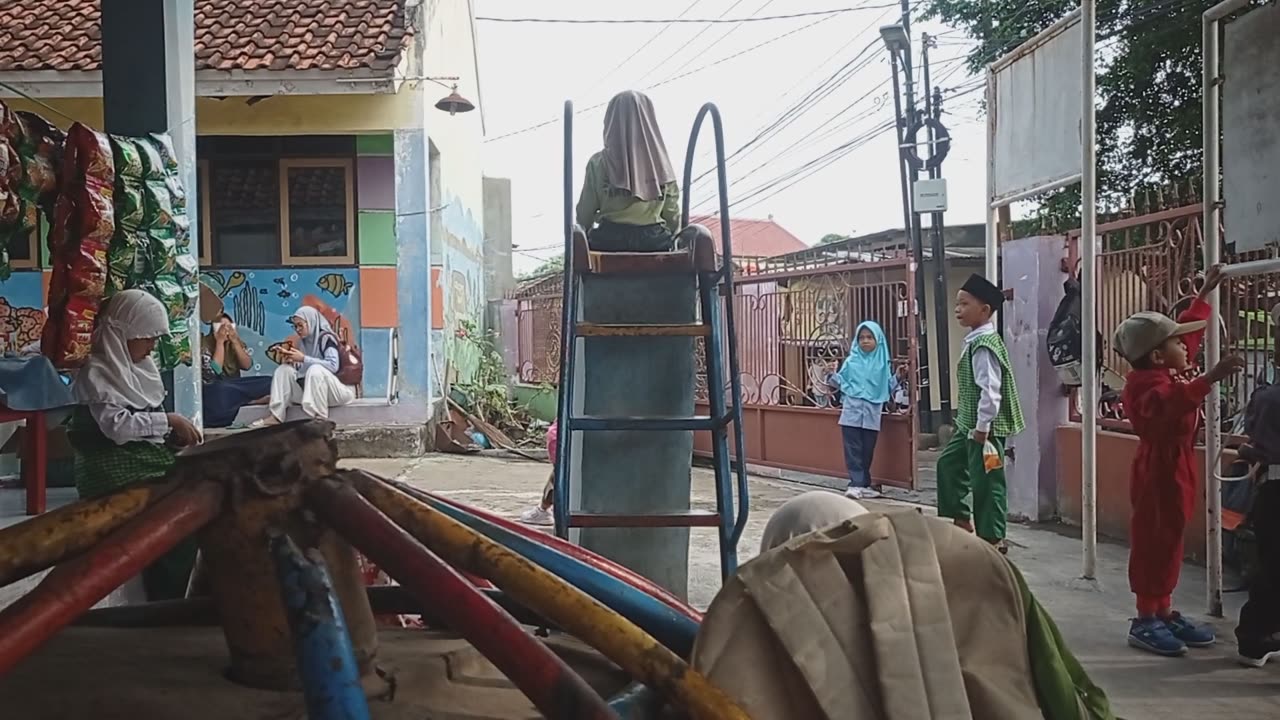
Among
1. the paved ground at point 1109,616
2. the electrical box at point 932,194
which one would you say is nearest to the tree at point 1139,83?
the electrical box at point 932,194

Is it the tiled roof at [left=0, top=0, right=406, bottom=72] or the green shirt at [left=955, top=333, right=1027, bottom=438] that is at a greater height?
the tiled roof at [left=0, top=0, right=406, bottom=72]

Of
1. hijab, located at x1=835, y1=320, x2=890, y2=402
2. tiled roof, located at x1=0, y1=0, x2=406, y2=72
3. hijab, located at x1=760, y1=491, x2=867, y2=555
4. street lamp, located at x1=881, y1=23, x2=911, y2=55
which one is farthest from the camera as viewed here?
street lamp, located at x1=881, y1=23, x2=911, y2=55

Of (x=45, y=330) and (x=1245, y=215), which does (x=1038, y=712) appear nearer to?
(x=45, y=330)

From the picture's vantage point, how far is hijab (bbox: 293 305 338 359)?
33.2ft

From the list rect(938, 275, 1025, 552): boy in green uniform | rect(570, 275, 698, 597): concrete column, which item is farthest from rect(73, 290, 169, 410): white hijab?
rect(938, 275, 1025, 552): boy in green uniform

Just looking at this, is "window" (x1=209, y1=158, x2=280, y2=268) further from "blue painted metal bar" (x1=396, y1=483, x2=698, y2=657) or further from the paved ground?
"blue painted metal bar" (x1=396, y1=483, x2=698, y2=657)

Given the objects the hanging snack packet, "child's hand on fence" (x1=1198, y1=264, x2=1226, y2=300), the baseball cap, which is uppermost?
"child's hand on fence" (x1=1198, y1=264, x2=1226, y2=300)

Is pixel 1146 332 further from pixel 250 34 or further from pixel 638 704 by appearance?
pixel 250 34

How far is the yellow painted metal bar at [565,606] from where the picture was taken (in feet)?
2.69

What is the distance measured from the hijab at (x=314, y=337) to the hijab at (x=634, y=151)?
6.63 meters

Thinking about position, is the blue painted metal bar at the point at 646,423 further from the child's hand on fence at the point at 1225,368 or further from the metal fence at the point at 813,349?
the metal fence at the point at 813,349

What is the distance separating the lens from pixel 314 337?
10.1 meters

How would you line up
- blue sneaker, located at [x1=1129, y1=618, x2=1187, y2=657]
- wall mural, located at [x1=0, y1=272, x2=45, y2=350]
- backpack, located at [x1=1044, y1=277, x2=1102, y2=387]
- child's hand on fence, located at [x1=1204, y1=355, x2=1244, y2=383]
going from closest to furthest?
child's hand on fence, located at [x1=1204, y1=355, x2=1244, y2=383], blue sneaker, located at [x1=1129, y1=618, x2=1187, y2=657], backpack, located at [x1=1044, y1=277, x2=1102, y2=387], wall mural, located at [x1=0, y1=272, x2=45, y2=350]

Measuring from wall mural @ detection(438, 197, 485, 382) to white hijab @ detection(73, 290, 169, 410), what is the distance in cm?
769
